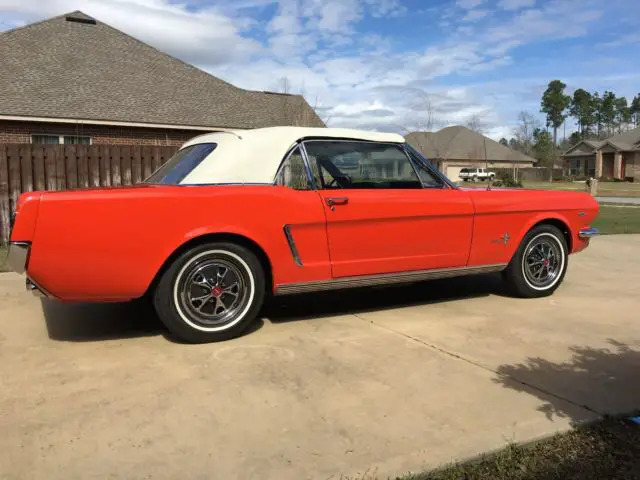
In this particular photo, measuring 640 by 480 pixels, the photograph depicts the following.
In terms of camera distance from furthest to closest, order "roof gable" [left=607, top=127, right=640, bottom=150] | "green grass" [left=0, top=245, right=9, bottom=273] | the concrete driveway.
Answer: "roof gable" [left=607, top=127, right=640, bottom=150] → "green grass" [left=0, top=245, right=9, bottom=273] → the concrete driveway

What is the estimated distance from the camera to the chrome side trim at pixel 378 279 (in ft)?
13.7

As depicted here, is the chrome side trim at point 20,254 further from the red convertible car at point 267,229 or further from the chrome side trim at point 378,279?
the chrome side trim at point 378,279

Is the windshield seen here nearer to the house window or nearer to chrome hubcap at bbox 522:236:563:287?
chrome hubcap at bbox 522:236:563:287

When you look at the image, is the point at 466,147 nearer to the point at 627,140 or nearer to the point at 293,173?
the point at 627,140

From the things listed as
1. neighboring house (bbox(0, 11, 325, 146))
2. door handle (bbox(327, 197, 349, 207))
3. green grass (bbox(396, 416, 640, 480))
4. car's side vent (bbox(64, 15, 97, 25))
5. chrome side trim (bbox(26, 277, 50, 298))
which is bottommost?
green grass (bbox(396, 416, 640, 480))

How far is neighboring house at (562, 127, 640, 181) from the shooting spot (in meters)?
58.6

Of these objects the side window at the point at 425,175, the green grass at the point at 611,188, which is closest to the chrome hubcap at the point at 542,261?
the side window at the point at 425,175

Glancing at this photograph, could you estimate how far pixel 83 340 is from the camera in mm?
3992

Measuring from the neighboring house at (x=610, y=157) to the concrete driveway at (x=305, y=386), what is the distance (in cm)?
6114

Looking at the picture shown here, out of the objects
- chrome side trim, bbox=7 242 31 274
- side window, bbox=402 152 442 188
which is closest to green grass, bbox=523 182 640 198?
side window, bbox=402 152 442 188

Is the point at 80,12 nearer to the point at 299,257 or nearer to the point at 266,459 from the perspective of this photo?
the point at 299,257

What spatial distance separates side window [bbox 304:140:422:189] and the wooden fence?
5.26m

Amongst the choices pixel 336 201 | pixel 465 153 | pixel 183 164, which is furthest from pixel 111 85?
pixel 465 153

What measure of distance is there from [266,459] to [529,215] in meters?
3.68
